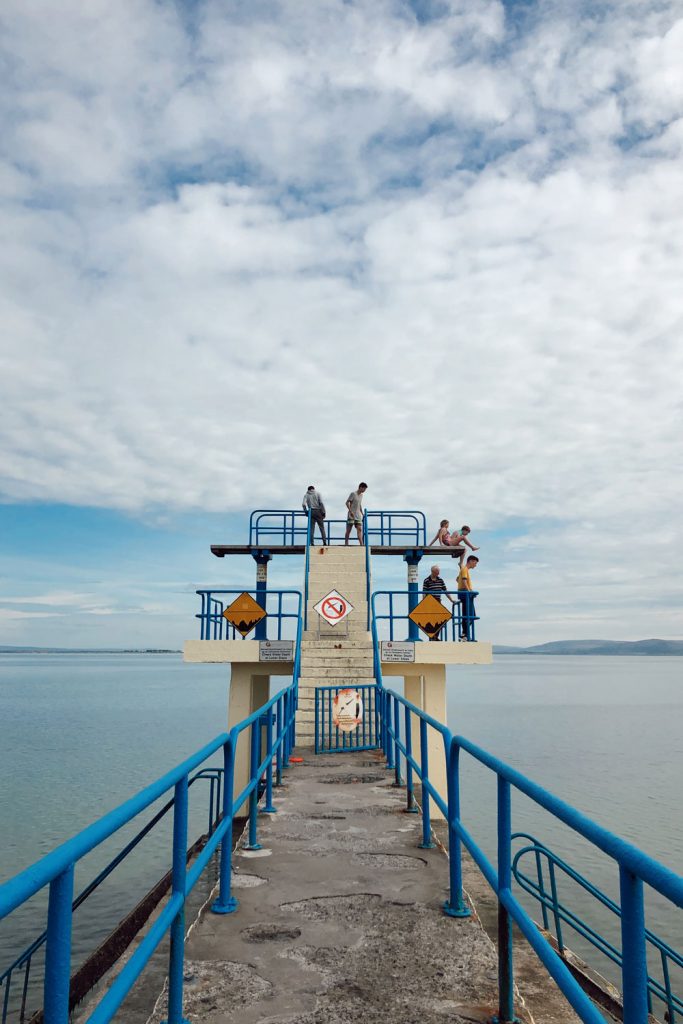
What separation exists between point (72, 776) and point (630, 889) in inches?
1242

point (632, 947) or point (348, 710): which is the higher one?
point (632, 947)

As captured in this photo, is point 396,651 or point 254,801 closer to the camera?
point 254,801

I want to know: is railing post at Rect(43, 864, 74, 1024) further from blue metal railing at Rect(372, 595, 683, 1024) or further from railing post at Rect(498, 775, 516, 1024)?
railing post at Rect(498, 775, 516, 1024)

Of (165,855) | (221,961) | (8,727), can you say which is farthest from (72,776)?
(221,961)

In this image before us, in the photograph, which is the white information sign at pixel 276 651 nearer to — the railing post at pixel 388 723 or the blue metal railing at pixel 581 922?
the railing post at pixel 388 723

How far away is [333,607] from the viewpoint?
14406 mm

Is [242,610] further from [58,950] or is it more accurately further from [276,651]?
[58,950]

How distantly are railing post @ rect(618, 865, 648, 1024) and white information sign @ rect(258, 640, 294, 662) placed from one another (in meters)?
12.1

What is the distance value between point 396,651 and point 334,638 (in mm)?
1615

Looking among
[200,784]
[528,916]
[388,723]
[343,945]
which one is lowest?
[200,784]

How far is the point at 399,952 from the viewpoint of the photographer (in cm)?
379

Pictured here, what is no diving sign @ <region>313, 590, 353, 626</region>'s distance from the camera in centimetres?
1431

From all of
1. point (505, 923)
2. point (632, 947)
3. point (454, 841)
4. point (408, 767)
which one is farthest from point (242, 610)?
point (632, 947)

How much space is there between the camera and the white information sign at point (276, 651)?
13.7 metres
